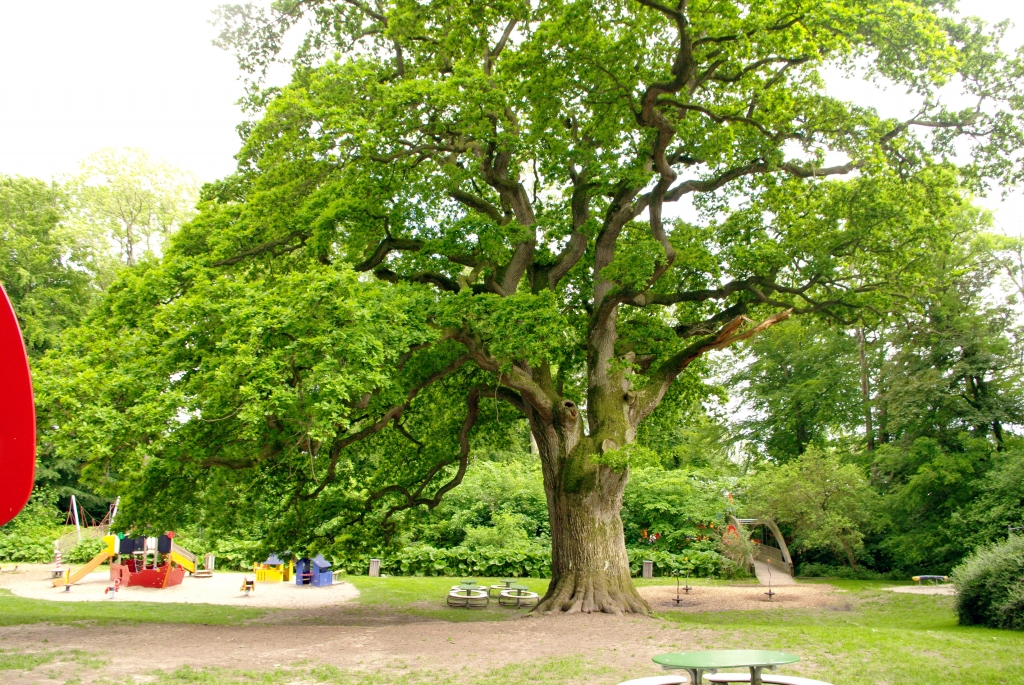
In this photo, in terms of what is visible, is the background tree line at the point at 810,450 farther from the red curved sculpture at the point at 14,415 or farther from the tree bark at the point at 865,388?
the red curved sculpture at the point at 14,415

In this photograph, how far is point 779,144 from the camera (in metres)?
14.1

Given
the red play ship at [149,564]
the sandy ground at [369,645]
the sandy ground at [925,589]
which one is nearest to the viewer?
the sandy ground at [369,645]

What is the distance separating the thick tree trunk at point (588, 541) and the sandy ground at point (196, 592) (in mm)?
6681

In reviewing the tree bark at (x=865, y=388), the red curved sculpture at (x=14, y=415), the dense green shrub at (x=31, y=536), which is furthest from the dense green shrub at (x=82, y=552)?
the tree bark at (x=865, y=388)

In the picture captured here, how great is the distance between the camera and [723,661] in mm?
6785

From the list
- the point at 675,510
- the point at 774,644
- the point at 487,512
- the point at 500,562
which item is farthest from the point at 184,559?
the point at 774,644

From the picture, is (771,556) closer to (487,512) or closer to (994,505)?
(994,505)

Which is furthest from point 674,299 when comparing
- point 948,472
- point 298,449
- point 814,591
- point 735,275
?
point 948,472

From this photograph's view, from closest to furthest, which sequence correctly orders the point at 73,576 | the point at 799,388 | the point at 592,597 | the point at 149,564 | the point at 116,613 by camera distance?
the point at 592,597 → the point at 116,613 → the point at 73,576 → the point at 149,564 → the point at 799,388

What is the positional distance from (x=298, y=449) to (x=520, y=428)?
10.1 metres

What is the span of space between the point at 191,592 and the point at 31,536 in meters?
12.0

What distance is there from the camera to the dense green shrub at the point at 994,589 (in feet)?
39.9

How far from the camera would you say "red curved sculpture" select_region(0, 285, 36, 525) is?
9.34 ft

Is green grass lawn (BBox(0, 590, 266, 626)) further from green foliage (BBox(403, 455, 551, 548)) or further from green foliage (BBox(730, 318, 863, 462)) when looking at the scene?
green foliage (BBox(730, 318, 863, 462))
